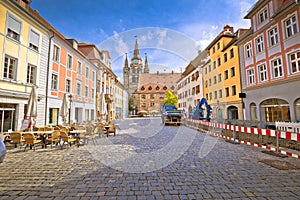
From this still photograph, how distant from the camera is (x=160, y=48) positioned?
34.2ft

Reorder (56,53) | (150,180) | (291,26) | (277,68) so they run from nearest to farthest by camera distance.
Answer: (150,180) → (291,26) → (277,68) → (56,53)

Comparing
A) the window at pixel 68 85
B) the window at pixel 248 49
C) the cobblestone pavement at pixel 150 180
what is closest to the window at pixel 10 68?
the window at pixel 68 85

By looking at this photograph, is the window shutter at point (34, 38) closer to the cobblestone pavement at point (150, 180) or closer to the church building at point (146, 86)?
the cobblestone pavement at point (150, 180)

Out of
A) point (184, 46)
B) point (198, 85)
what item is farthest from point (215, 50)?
point (184, 46)

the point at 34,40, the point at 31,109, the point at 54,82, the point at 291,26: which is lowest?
the point at 31,109

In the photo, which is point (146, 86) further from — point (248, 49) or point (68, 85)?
point (248, 49)

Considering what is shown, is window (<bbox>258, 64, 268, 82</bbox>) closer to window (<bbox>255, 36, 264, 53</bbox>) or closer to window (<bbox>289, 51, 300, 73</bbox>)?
window (<bbox>255, 36, 264, 53</bbox>)

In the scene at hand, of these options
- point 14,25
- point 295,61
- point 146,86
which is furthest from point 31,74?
point 146,86

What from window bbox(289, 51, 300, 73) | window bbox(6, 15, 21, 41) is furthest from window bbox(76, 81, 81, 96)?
window bbox(289, 51, 300, 73)

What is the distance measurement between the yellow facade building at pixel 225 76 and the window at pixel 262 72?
140 inches

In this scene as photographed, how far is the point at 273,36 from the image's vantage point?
1388 centimetres

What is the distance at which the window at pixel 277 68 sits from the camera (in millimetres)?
13250

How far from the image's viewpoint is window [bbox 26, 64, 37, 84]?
1260 centimetres

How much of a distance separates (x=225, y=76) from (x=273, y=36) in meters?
8.98
